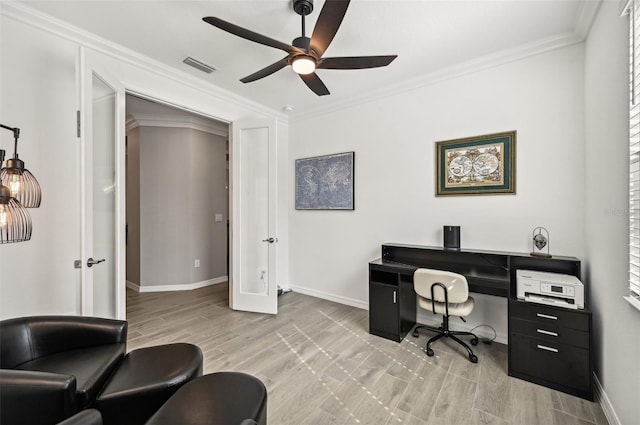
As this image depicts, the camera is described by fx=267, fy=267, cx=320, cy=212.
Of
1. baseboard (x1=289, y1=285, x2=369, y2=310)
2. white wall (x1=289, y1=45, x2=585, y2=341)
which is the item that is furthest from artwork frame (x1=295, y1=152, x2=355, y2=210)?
baseboard (x1=289, y1=285, x2=369, y2=310)

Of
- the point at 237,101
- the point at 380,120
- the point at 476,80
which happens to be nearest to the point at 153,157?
the point at 237,101

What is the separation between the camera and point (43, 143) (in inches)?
82.7

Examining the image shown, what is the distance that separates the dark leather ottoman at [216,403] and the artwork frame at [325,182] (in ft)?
8.65

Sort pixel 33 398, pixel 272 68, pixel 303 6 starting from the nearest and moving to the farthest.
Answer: pixel 33 398, pixel 303 6, pixel 272 68

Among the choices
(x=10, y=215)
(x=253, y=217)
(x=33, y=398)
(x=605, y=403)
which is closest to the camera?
(x=33, y=398)

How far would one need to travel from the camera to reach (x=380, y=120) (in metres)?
3.38

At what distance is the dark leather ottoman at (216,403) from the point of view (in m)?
1.11

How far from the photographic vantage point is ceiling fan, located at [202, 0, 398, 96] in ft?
5.07

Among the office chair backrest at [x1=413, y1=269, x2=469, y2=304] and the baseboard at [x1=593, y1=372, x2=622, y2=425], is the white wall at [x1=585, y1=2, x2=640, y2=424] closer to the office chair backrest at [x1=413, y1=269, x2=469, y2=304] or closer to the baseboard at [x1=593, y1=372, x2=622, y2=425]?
the baseboard at [x1=593, y1=372, x2=622, y2=425]

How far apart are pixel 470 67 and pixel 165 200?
4593mm

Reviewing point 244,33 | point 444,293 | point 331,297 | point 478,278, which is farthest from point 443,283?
point 244,33

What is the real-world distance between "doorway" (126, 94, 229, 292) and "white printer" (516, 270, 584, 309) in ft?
14.6

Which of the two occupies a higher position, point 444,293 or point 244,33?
point 244,33

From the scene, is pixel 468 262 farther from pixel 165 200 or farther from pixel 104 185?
pixel 165 200
